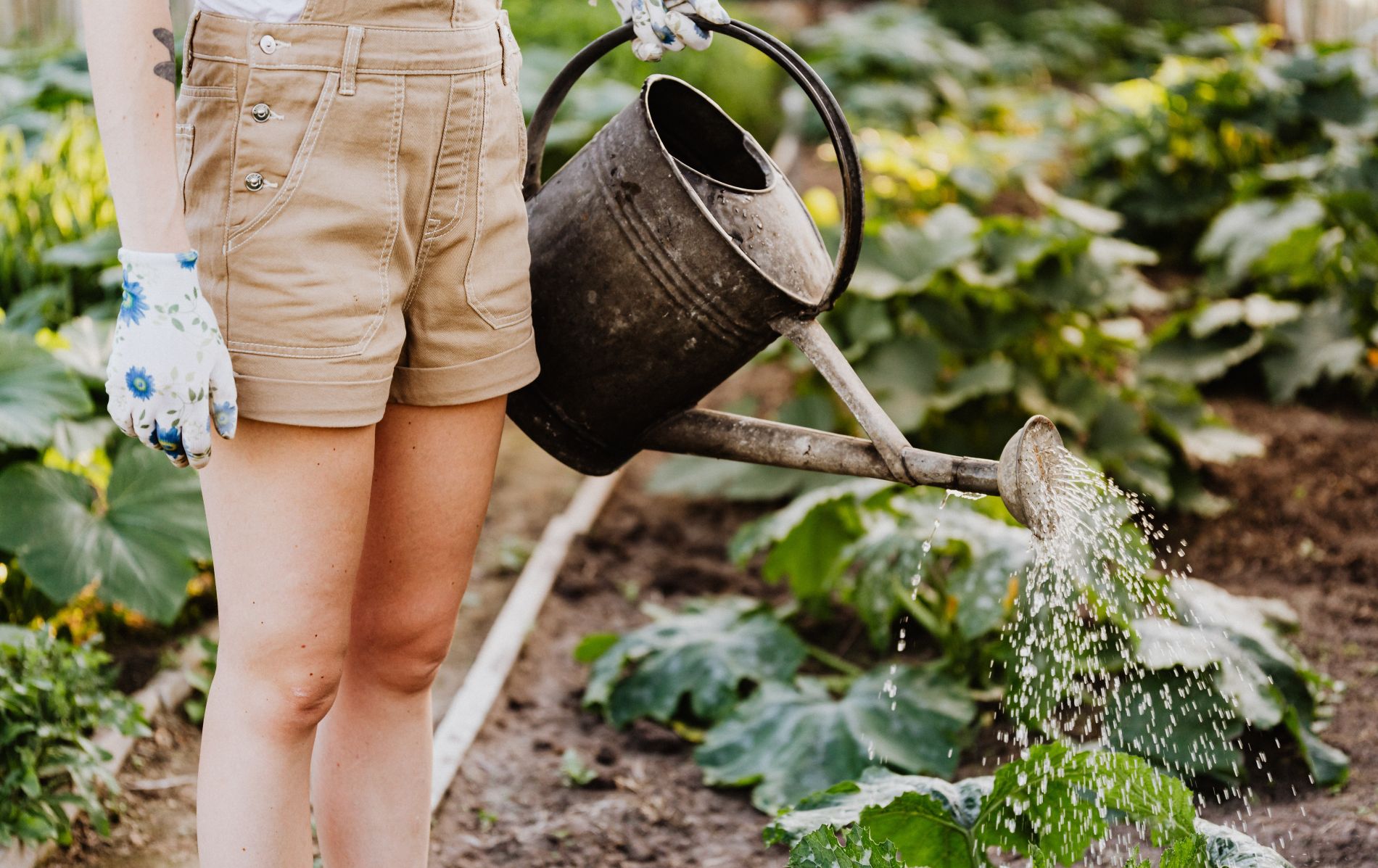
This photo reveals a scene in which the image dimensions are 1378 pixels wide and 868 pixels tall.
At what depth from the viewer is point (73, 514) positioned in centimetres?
239

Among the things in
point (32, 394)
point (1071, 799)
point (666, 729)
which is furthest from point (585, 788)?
point (32, 394)

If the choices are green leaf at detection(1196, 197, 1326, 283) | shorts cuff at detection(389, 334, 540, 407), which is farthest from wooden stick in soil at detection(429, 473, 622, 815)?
green leaf at detection(1196, 197, 1326, 283)

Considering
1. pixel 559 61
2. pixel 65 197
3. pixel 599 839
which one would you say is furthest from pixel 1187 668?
pixel 559 61

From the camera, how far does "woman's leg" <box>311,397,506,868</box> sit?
4.92ft

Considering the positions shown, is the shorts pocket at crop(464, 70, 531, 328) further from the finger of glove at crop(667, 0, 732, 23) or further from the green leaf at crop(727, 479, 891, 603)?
the green leaf at crop(727, 479, 891, 603)

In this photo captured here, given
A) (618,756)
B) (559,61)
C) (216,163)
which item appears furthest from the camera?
(559,61)

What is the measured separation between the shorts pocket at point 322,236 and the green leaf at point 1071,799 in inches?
40.2

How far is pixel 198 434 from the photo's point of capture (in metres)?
1.24

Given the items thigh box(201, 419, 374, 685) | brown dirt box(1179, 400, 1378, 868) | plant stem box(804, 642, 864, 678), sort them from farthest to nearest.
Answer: plant stem box(804, 642, 864, 678) → brown dirt box(1179, 400, 1378, 868) → thigh box(201, 419, 374, 685)

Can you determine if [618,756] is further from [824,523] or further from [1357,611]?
[1357,611]

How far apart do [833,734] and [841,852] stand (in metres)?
0.86

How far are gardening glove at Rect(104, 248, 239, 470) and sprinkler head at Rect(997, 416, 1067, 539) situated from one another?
847 millimetres

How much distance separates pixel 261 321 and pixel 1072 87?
10.2 metres

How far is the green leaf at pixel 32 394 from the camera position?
2354 millimetres
